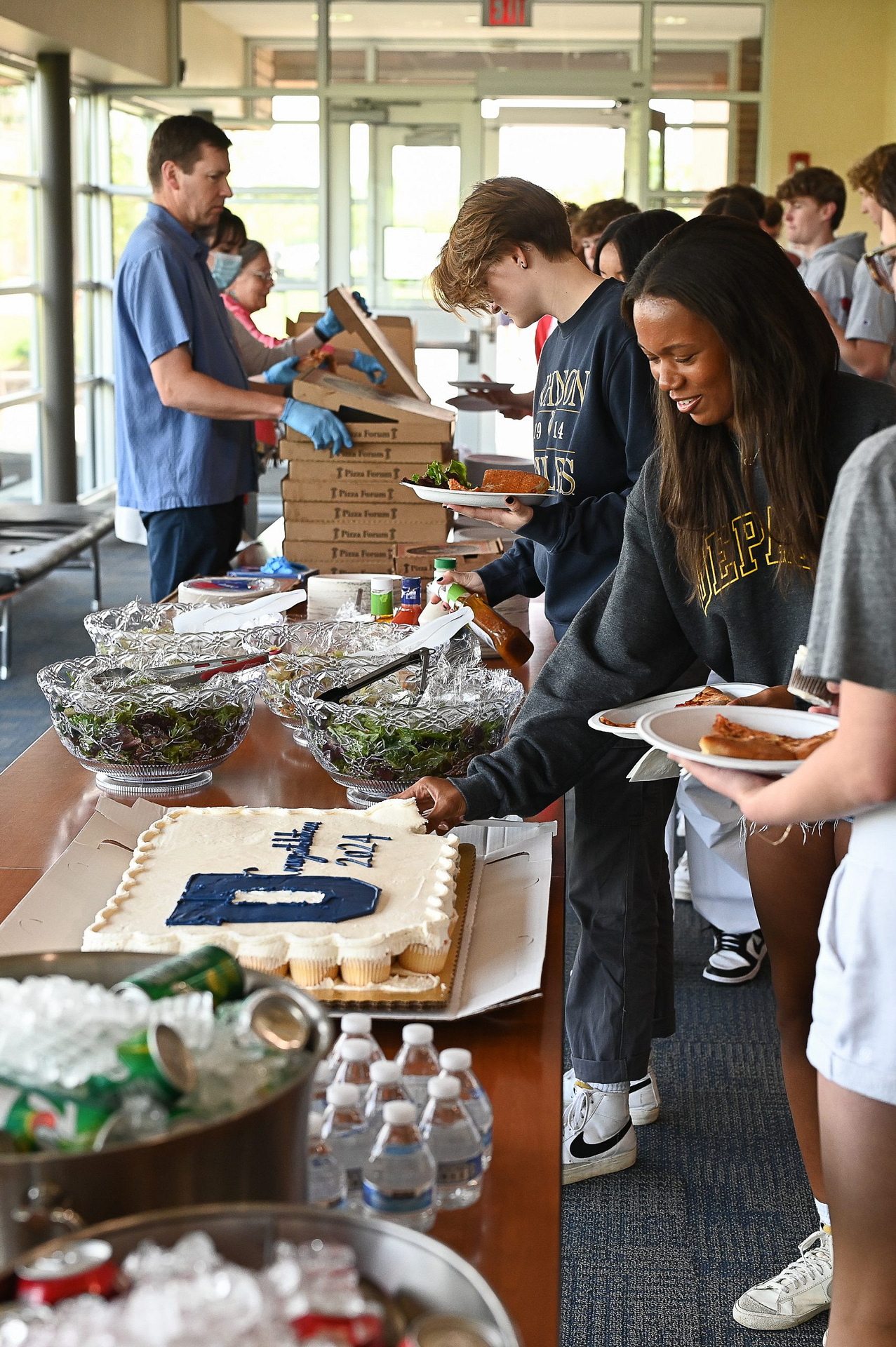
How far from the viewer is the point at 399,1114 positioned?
0.80 m

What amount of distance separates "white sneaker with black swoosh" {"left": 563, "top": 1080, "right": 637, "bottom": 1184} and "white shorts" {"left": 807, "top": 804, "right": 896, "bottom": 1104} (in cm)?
102

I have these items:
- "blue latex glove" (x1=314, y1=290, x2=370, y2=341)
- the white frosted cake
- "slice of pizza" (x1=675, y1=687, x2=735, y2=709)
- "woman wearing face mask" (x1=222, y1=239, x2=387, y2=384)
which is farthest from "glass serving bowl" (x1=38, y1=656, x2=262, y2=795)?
"woman wearing face mask" (x1=222, y1=239, x2=387, y2=384)

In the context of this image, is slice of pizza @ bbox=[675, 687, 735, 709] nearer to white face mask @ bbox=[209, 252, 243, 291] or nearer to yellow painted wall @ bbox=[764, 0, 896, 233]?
white face mask @ bbox=[209, 252, 243, 291]

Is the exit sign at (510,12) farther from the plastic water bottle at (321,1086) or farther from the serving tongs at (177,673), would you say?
the plastic water bottle at (321,1086)

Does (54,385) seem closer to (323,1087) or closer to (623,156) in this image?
(623,156)

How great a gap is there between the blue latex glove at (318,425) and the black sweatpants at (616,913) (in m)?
1.18

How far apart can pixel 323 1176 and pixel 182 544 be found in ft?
8.72

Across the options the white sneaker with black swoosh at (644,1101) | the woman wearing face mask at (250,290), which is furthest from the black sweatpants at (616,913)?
the woman wearing face mask at (250,290)

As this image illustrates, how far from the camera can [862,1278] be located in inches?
48.0

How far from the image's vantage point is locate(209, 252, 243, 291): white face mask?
5.20 m

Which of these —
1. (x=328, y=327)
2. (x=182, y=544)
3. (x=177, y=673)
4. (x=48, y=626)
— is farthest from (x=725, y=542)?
(x=48, y=626)

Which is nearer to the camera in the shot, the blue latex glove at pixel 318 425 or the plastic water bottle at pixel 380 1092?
the plastic water bottle at pixel 380 1092

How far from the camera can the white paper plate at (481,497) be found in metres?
2.16

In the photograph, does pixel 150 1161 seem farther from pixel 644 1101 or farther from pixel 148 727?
pixel 644 1101
